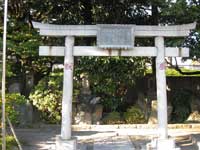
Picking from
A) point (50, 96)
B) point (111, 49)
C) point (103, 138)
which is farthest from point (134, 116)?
point (111, 49)

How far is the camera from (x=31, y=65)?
17375 mm

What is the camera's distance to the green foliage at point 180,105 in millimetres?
17014

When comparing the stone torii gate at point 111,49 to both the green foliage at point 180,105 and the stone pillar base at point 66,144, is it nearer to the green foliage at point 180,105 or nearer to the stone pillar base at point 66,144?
the stone pillar base at point 66,144

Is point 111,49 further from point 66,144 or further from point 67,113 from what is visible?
point 66,144

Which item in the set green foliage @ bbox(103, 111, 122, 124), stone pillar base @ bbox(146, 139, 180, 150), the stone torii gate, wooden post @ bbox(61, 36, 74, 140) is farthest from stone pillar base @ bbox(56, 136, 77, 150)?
green foliage @ bbox(103, 111, 122, 124)

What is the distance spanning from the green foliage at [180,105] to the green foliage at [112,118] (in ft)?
8.05

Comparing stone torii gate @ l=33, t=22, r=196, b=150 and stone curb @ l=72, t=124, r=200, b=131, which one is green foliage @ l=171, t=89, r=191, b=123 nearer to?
stone curb @ l=72, t=124, r=200, b=131

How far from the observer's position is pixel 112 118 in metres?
16.4

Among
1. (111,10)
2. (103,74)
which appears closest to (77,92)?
(103,74)

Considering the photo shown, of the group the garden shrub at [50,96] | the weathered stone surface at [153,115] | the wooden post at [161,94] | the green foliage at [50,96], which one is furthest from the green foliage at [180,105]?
the wooden post at [161,94]

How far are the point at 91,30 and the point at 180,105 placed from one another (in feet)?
25.4

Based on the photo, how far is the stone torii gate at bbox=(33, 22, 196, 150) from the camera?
10.8 m

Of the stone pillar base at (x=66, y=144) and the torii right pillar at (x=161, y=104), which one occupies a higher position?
the torii right pillar at (x=161, y=104)

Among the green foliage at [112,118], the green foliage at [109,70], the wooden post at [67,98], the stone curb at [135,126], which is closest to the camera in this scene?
the wooden post at [67,98]
